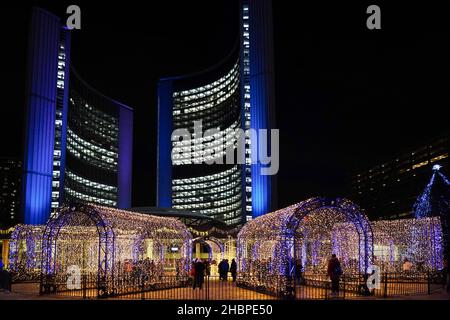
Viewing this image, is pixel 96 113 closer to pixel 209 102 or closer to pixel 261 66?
pixel 209 102

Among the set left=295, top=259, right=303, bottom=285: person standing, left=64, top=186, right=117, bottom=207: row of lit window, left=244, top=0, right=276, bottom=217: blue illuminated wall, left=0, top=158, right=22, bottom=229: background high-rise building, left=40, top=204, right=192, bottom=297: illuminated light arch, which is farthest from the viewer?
left=0, top=158, right=22, bottom=229: background high-rise building

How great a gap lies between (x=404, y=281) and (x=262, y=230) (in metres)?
9.01

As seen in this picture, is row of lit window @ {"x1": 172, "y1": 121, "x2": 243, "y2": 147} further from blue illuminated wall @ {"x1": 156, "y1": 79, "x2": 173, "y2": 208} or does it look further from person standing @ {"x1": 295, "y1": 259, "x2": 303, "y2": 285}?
person standing @ {"x1": 295, "y1": 259, "x2": 303, "y2": 285}

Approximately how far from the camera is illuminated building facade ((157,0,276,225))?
6512 centimetres

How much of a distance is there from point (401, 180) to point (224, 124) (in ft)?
136

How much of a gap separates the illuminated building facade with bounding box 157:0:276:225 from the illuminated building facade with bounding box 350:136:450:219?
26.6 m

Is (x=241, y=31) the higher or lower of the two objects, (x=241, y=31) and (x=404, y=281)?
the higher

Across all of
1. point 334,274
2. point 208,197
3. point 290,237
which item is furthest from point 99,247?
point 208,197

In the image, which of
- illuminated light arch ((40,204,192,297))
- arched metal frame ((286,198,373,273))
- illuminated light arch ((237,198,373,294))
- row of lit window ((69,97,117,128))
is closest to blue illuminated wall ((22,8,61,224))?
row of lit window ((69,97,117,128))

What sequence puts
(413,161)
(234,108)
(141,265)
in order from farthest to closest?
1. (413,161)
2. (234,108)
3. (141,265)

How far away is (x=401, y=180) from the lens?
109 metres
